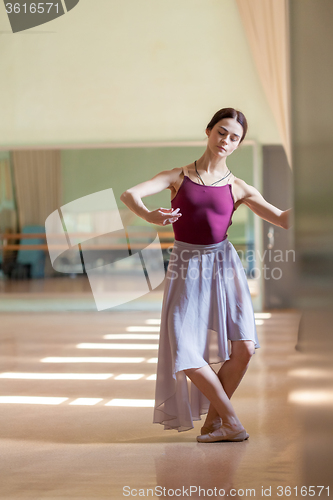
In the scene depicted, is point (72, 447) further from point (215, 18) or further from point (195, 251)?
point (215, 18)

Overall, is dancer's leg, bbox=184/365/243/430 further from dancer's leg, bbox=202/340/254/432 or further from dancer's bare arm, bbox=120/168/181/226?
dancer's bare arm, bbox=120/168/181/226

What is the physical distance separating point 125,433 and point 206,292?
0.85 m

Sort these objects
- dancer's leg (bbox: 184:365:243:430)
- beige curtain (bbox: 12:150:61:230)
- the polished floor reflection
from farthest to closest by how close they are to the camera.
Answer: beige curtain (bbox: 12:150:61:230) < dancer's leg (bbox: 184:365:243:430) < the polished floor reflection

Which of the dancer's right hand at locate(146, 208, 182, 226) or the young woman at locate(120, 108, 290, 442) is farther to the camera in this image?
the young woman at locate(120, 108, 290, 442)

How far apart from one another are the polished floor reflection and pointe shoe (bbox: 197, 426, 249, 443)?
0.11 feet

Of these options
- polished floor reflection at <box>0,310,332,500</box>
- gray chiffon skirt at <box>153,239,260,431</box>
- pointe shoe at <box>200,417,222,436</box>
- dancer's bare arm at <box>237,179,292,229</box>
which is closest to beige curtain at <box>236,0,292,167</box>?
polished floor reflection at <box>0,310,332,500</box>

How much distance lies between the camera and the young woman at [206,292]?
240 centimetres

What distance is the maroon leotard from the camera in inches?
95.7

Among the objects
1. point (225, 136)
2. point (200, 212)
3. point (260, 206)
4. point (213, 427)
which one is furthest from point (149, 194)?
point (213, 427)

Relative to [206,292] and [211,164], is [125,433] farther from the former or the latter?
[211,164]

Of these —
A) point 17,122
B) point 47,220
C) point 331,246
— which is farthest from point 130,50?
point 331,246

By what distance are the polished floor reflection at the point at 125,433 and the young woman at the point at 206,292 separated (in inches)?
7.7

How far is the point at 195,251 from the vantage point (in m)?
2.45

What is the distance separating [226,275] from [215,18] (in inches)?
252
